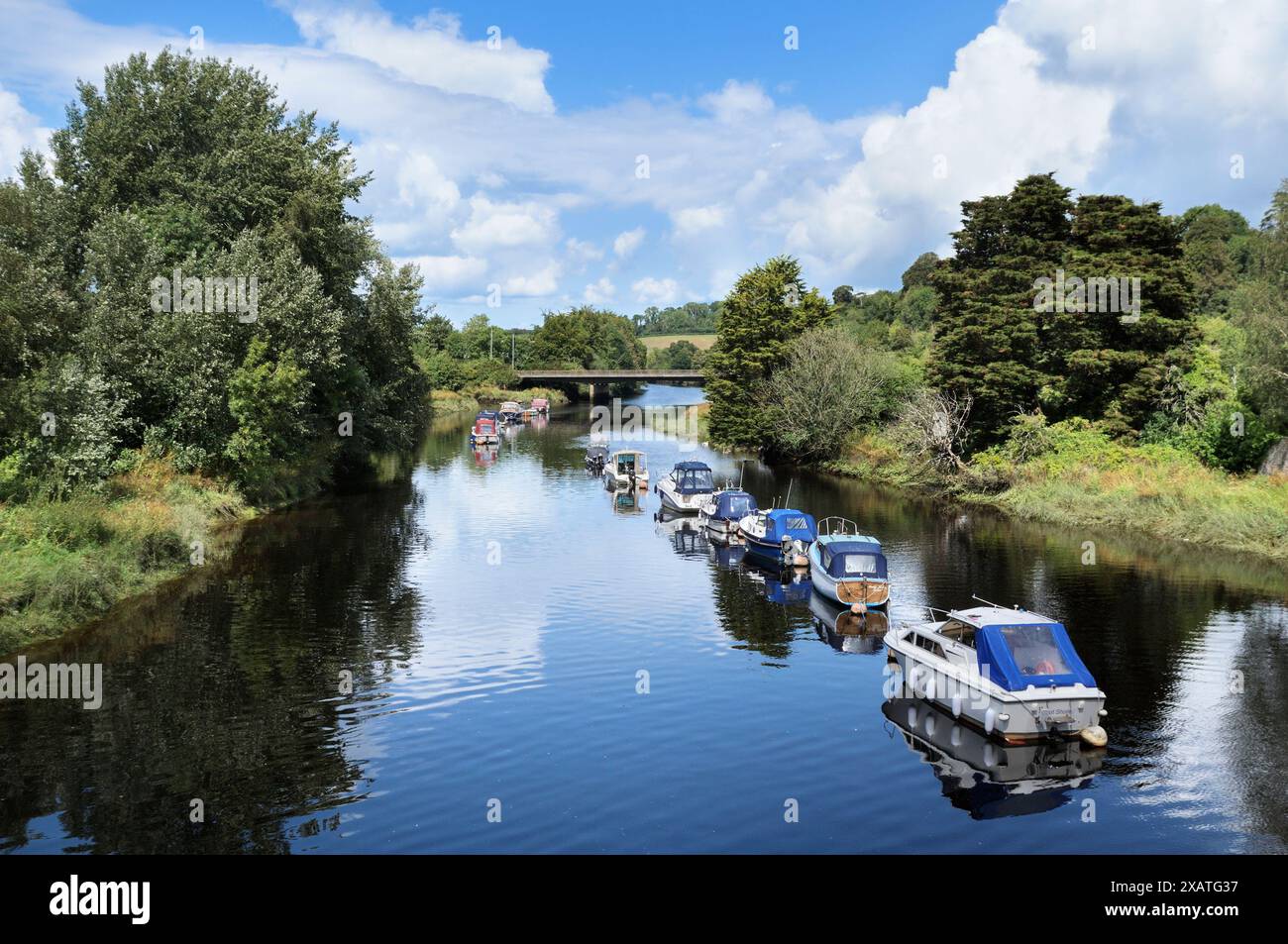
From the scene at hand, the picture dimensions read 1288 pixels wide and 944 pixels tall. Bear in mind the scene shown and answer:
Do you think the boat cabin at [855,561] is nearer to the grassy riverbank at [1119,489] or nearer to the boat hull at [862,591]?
the boat hull at [862,591]

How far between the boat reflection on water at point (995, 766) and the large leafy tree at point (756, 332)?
218 feet

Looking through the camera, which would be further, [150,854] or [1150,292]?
[1150,292]

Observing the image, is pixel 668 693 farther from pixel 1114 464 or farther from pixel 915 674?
pixel 1114 464

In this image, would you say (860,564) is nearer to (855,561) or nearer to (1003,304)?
(855,561)

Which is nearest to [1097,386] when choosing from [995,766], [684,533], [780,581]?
[684,533]

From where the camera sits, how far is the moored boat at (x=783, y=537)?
41487 millimetres

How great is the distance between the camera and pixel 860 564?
35.4 m

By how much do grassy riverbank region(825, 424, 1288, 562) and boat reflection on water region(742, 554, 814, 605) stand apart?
66.5 feet

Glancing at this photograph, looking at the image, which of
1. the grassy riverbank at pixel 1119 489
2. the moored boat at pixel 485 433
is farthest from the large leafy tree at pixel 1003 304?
the moored boat at pixel 485 433

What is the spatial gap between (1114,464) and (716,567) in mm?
28257

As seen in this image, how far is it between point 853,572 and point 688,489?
2204 centimetres

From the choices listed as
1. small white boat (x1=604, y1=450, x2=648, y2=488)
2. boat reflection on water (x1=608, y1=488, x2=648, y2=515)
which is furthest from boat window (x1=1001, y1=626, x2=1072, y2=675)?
small white boat (x1=604, y1=450, x2=648, y2=488)

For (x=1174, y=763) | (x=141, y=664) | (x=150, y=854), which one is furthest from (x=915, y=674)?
(x=141, y=664)
